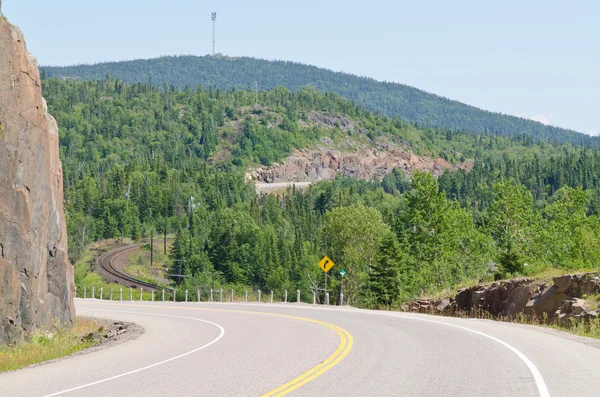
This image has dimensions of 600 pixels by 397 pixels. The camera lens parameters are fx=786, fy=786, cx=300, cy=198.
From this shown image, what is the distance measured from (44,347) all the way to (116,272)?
105 meters

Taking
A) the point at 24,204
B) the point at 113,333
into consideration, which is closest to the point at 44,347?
the point at 24,204

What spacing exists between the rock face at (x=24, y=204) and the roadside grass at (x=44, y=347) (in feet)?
1.63

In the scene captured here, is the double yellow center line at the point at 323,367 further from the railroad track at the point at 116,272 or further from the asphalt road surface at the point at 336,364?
the railroad track at the point at 116,272

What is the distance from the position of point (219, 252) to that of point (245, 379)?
5473 inches

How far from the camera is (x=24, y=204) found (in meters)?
24.4

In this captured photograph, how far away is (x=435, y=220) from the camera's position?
7206 centimetres

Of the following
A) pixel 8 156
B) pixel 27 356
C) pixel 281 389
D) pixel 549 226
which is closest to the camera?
pixel 281 389

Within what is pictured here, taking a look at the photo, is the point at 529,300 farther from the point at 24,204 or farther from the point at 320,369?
the point at 24,204

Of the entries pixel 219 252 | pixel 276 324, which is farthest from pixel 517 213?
pixel 219 252

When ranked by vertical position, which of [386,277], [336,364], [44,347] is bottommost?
[386,277]

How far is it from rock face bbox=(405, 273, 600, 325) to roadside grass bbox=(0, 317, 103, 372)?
13.6 metres

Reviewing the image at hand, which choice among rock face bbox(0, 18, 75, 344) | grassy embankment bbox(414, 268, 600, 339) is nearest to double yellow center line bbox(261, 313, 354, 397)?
grassy embankment bbox(414, 268, 600, 339)

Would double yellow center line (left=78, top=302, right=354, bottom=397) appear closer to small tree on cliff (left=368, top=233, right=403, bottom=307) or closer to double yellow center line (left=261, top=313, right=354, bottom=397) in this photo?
double yellow center line (left=261, top=313, right=354, bottom=397)

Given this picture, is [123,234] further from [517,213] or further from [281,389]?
[281,389]
